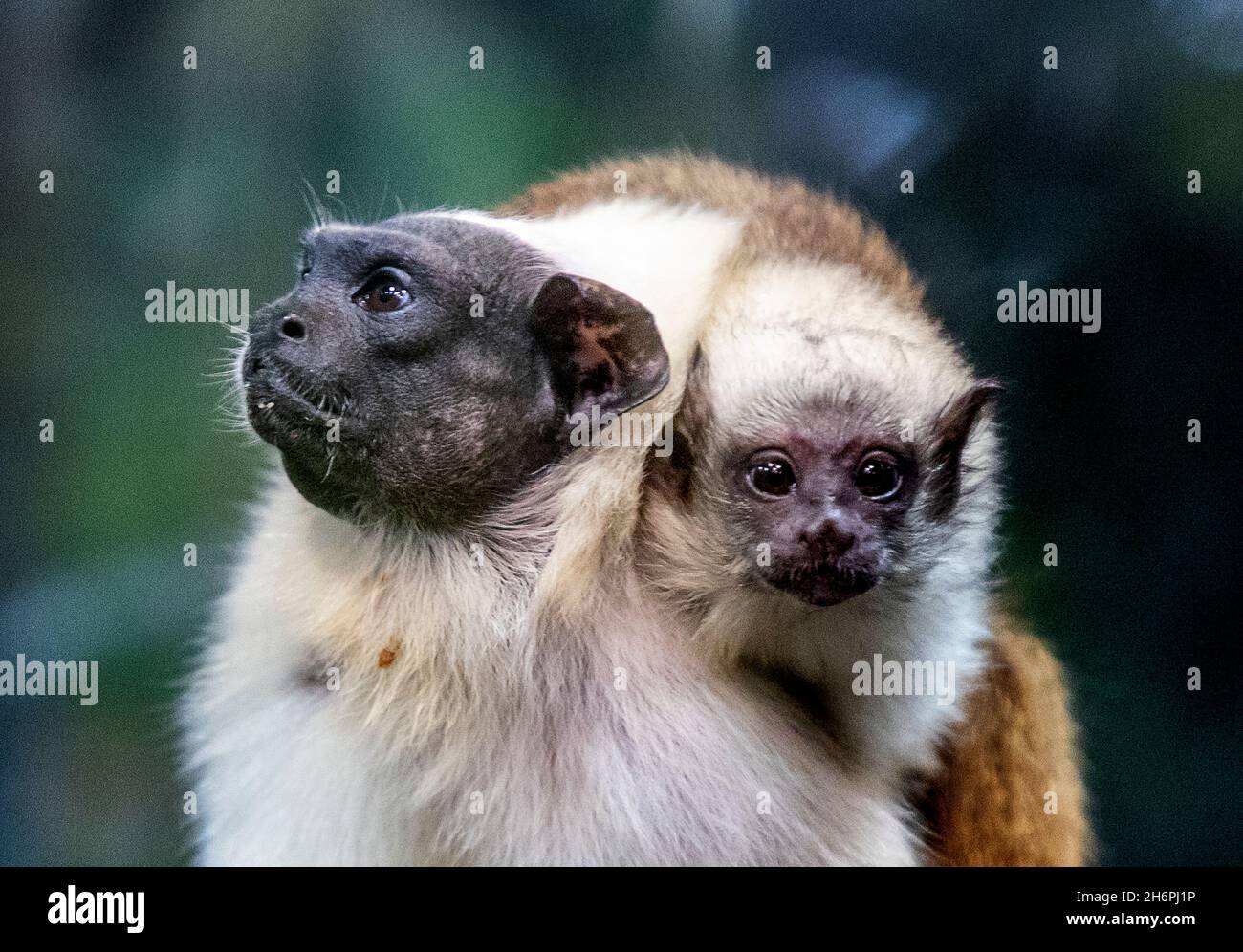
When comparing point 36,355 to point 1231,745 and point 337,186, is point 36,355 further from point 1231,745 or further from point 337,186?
point 1231,745

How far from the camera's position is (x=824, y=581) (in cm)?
123

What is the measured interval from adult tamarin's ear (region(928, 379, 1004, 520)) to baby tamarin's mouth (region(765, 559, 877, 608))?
14 cm

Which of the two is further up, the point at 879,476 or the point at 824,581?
the point at 879,476

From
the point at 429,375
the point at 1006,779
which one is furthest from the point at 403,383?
the point at 1006,779

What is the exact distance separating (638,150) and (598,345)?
523 millimetres

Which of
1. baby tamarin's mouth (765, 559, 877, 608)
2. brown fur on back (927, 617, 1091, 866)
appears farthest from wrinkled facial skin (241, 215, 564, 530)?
brown fur on back (927, 617, 1091, 866)

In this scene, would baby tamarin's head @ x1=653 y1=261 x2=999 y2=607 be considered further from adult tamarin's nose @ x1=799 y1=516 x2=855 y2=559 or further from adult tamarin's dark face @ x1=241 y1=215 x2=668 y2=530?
adult tamarin's dark face @ x1=241 y1=215 x2=668 y2=530

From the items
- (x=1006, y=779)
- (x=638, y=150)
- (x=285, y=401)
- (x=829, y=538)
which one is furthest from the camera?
(x=638, y=150)

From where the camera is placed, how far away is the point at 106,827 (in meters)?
1.79

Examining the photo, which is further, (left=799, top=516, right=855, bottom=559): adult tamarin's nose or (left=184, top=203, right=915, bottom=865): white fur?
(left=184, top=203, right=915, bottom=865): white fur

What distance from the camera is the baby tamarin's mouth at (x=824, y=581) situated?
1.22m

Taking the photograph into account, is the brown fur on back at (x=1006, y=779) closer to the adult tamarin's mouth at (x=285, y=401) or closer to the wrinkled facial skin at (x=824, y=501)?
the wrinkled facial skin at (x=824, y=501)

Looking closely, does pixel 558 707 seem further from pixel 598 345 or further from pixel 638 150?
pixel 638 150

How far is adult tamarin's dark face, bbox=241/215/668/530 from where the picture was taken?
133 cm
